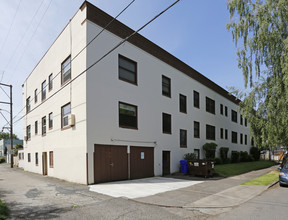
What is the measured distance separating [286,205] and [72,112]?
12323 millimetres

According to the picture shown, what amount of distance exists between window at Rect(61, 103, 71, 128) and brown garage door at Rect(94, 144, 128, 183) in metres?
3.89

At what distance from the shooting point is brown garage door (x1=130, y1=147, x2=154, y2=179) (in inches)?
623

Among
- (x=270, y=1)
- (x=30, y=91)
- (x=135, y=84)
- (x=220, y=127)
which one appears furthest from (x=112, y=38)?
(x=220, y=127)

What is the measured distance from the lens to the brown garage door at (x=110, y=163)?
13438 millimetres

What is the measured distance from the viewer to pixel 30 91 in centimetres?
2534

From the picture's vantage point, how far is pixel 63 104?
54.1ft

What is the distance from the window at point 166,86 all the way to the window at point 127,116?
4520 mm

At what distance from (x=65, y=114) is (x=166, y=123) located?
8.30 m

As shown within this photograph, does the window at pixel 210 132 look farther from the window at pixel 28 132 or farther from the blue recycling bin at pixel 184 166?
the window at pixel 28 132

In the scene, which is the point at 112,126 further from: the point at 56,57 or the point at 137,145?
the point at 56,57

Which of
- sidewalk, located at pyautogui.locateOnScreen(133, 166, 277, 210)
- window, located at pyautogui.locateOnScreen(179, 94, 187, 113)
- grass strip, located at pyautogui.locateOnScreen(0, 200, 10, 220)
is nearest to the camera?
grass strip, located at pyautogui.locateOnScreen(0, 200, 10, 220)

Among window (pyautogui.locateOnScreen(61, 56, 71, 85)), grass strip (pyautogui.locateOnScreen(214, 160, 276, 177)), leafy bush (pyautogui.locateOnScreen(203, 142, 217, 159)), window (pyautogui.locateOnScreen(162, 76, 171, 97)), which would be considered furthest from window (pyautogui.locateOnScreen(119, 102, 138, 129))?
leafy bush (pyautogui.locateOnScreen(203, 142, 217, 159))

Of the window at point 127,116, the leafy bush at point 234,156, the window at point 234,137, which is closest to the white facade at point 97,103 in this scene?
the window at point 127,116

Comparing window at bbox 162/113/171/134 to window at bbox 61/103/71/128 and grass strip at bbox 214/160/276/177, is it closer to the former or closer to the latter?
grass strip at bbox 214/160/276/177
